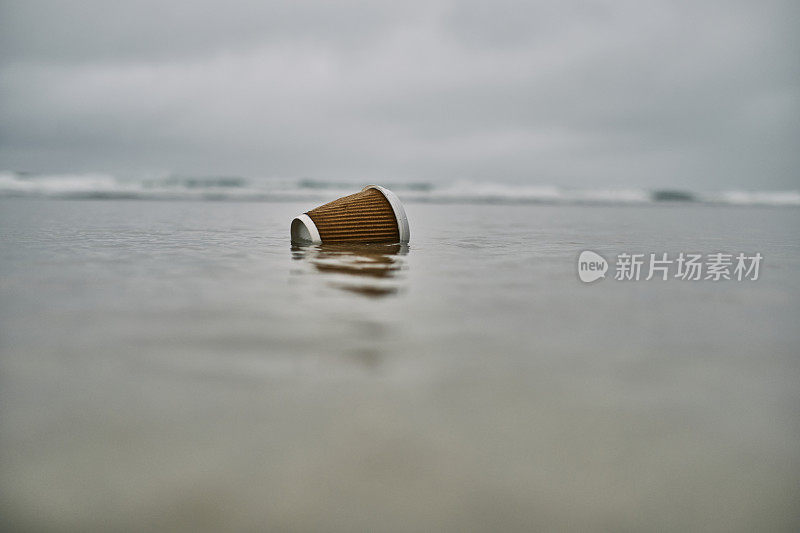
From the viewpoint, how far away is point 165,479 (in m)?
1.29

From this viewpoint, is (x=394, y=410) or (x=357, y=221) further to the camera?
(x=357, y=221)

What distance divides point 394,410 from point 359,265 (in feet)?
9.84

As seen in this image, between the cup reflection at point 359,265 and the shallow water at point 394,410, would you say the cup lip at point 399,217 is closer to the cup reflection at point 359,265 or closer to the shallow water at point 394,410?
the cup reflection at point 359,265

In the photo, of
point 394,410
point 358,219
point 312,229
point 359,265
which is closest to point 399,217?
point 358,219

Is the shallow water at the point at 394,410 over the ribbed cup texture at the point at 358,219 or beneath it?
beneath

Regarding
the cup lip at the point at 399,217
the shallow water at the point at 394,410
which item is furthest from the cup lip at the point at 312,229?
the shallow water at the point at 394,410

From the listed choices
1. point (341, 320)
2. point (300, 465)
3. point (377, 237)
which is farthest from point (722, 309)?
point (377, 237)

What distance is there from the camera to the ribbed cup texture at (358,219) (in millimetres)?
6406

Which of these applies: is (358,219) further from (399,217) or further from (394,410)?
(394,410)

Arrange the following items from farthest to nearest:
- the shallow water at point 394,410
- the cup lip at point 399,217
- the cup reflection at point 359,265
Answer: the cup lip at point 399,217
the cup reflection at point 359,265
the shallow water at point 394,410

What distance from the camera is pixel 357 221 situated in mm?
6473

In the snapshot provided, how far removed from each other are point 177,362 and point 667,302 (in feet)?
8.60

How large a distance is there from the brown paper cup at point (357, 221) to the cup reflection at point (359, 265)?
0.45 ft

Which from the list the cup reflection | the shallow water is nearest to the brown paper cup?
the cup reflection
